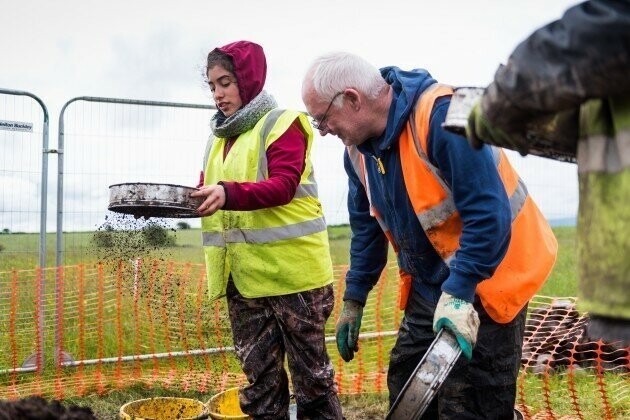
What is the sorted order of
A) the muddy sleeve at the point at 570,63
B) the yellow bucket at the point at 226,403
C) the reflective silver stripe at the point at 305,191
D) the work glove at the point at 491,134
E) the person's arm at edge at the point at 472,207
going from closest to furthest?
1. the muddy sleeve at the point at 570,63
2. the work glove at the point at 491,134
3. the person's arm at edge at the point at 472,207
4. the reflective silver stripe at the point at 305,191
5. the yellow bucket at the point at 226,403

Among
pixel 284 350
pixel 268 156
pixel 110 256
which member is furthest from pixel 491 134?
pixel 110 256

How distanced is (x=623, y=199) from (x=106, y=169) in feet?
17.9

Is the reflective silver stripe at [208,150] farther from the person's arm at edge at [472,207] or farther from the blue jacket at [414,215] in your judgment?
the person's arm at edge at [472,207]

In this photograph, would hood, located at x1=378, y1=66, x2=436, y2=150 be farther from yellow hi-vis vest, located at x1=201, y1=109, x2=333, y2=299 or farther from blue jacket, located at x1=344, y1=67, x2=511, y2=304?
yellow hi-vis vest, located at x1=201, y1=109, x2=333, y2=299

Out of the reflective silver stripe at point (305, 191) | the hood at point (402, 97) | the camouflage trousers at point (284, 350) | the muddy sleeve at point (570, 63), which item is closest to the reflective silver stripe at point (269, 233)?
the reflective silver stripe at point (305, 191)

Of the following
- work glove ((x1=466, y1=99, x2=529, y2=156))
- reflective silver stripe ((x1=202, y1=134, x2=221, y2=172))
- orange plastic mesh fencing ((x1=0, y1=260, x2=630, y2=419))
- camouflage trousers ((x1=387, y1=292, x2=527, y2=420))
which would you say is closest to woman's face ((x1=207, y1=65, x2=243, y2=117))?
reflective silver stripe ((x1=202, y1=134, x2=221, y2=172))

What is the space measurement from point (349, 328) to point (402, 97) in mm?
1178

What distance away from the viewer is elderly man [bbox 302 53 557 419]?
8.20 ft

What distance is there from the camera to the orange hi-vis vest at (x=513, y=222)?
8.68 ft

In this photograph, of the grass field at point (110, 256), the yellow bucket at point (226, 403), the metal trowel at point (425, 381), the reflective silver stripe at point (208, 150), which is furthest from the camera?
the grass field at point (110, 256)

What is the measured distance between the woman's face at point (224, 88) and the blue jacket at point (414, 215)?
763 mm

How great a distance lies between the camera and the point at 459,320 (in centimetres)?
245

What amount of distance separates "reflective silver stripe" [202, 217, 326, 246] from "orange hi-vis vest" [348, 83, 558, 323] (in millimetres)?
977

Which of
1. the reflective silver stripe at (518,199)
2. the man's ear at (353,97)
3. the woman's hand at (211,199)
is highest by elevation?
the man's ear at (353,97)
